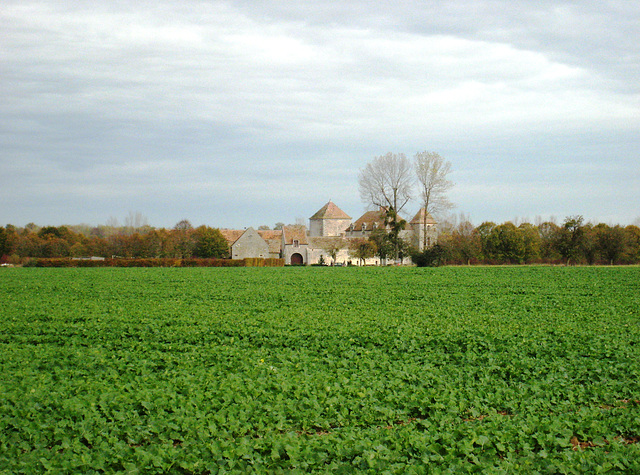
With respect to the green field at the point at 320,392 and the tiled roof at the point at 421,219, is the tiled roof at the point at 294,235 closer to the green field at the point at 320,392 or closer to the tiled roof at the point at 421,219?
the tiled roof at the point at 421,219

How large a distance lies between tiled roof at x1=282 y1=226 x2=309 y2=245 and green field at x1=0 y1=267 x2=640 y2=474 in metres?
69.4

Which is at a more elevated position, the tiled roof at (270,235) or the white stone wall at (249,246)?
the tiled roof at (270,235)

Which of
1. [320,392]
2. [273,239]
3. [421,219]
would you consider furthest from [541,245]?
[320,392]

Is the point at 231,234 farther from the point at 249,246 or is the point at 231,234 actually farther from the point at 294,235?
the point at 294,235

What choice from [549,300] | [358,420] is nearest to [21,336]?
[358,420]

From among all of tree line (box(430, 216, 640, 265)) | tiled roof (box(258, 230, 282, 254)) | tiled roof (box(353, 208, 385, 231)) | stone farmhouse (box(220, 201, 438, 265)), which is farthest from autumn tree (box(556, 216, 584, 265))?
tiled roof (box(258, 230, 282, 254))

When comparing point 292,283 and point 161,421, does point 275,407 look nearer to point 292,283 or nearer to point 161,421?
point 161,421

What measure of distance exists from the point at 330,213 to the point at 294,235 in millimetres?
11817

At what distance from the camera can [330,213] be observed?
9844 cm

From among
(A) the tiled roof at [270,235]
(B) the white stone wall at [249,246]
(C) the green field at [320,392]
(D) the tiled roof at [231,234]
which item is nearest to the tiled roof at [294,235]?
(A) the tiled roof at [270,235]

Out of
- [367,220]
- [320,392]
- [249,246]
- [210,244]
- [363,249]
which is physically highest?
[367,220]

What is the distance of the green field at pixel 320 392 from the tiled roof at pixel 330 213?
260 feet

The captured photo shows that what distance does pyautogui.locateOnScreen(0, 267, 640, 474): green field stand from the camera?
21.3ft

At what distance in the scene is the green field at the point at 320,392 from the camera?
6488 millimetres
